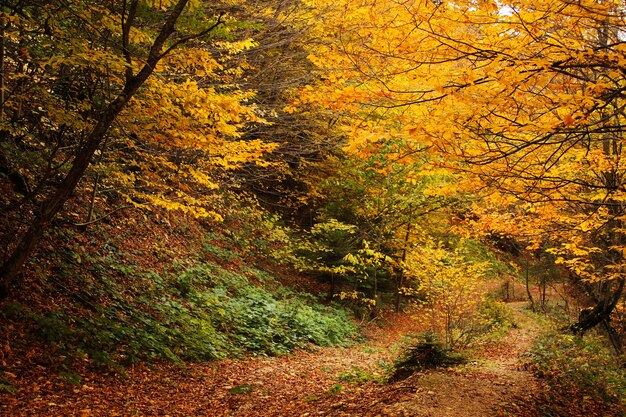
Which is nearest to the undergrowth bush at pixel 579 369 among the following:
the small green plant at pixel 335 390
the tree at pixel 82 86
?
the small green plant at pixel 335 390

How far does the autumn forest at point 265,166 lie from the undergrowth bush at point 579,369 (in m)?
0.05

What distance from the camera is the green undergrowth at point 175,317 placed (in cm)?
588

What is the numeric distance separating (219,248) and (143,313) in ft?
19.5

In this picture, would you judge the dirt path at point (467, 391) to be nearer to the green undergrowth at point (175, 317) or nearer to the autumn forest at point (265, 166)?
the autumn forest at point (265, 166)

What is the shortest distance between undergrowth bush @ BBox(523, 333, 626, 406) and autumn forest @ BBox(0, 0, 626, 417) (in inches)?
2.1

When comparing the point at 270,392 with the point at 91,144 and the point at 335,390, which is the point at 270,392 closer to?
the point at 335,390

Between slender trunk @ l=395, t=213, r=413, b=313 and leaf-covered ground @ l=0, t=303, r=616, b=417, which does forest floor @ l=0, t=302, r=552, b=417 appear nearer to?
leaf-covered ground @ l=0, t=303, r=616, b=417

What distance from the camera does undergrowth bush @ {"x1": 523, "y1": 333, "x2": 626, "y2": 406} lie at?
625 centimetres

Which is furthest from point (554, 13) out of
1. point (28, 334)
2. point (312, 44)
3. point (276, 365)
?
point (312, 44)

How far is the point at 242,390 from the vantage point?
6.32 meters

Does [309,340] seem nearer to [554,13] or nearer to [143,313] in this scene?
[143,313]

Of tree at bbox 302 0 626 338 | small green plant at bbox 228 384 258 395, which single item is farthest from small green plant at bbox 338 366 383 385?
tree at bbox 302 0 626 338

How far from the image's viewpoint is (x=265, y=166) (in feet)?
23.8

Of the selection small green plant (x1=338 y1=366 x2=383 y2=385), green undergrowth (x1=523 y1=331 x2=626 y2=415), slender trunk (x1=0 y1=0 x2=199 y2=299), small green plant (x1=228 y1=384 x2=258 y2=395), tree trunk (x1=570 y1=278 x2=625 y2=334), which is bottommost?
small green plant (x1=338 y1=366 x2=383 y2=385)
